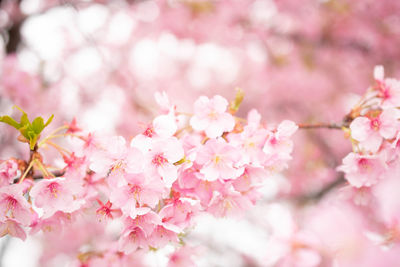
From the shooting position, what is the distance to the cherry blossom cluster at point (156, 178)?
4.00ft

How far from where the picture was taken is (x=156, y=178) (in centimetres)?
122

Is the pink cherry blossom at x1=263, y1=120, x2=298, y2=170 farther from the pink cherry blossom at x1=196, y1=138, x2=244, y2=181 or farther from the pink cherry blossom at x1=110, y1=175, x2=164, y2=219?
the pink cherry blossom at x1=110, y1=175, x2=164, y2=219

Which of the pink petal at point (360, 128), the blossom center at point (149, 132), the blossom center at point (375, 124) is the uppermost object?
the blossom center at point (375, 124)

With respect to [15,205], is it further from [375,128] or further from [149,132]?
[375,128]

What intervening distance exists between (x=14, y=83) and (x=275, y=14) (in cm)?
382

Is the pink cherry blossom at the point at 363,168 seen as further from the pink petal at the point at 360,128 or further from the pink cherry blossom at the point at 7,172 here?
the pink cherry blossom at the point at 7,172

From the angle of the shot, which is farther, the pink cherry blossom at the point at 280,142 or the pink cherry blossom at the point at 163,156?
the pink cherry blossom at the point at 280,142

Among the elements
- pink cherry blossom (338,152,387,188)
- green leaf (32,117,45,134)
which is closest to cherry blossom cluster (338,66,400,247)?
pink cherry blossom (338,152,387,188)

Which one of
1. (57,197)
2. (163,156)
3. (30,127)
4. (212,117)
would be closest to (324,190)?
(212,117)

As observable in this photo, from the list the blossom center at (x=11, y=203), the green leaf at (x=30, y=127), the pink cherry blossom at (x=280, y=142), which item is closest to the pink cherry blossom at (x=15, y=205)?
the blossom center at (x=11, y=203)

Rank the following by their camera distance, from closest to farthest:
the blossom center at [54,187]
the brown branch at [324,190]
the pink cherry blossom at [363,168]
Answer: the blossom center at [54,187] < the pink cherry blossom at [363,168] < the brown branch at [324,190]

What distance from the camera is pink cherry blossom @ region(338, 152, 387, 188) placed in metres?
1.39

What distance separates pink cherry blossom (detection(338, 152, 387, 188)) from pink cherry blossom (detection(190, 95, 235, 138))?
0.54m

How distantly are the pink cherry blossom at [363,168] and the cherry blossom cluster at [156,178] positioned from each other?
274 mm
